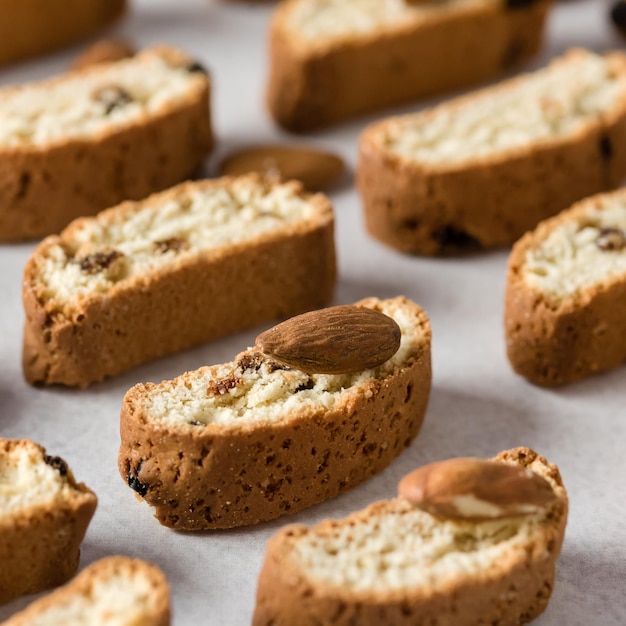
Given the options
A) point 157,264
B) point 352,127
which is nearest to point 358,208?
point 352,127

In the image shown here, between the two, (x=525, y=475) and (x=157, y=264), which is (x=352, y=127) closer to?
(x=157, y=264)

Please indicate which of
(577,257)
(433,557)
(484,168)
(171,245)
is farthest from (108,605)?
(484,168)

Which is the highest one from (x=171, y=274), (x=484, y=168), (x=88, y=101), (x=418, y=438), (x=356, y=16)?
(x=356, y=16)

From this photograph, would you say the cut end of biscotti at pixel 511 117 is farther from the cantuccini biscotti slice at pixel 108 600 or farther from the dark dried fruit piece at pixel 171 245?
the cantuccini biscotti slice at pixel 108 600

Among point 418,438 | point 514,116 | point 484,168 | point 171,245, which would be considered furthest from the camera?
point 514,116

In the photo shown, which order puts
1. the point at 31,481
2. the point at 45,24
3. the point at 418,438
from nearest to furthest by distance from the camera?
1. the point at 31,481
2. the point at 418,438
3. the point at 45,24

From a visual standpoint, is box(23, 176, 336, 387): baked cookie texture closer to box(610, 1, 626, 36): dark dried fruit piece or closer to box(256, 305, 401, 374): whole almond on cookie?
box(256, 305, 401, 374): whole almond on cookie

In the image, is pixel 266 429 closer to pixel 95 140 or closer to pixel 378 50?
pixel 95 140

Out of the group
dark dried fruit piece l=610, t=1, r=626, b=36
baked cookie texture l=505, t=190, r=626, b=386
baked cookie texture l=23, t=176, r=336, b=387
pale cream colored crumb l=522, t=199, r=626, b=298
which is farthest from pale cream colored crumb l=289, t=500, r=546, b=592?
dark dried fruit piece l=610, t=1, r=626, b=36
